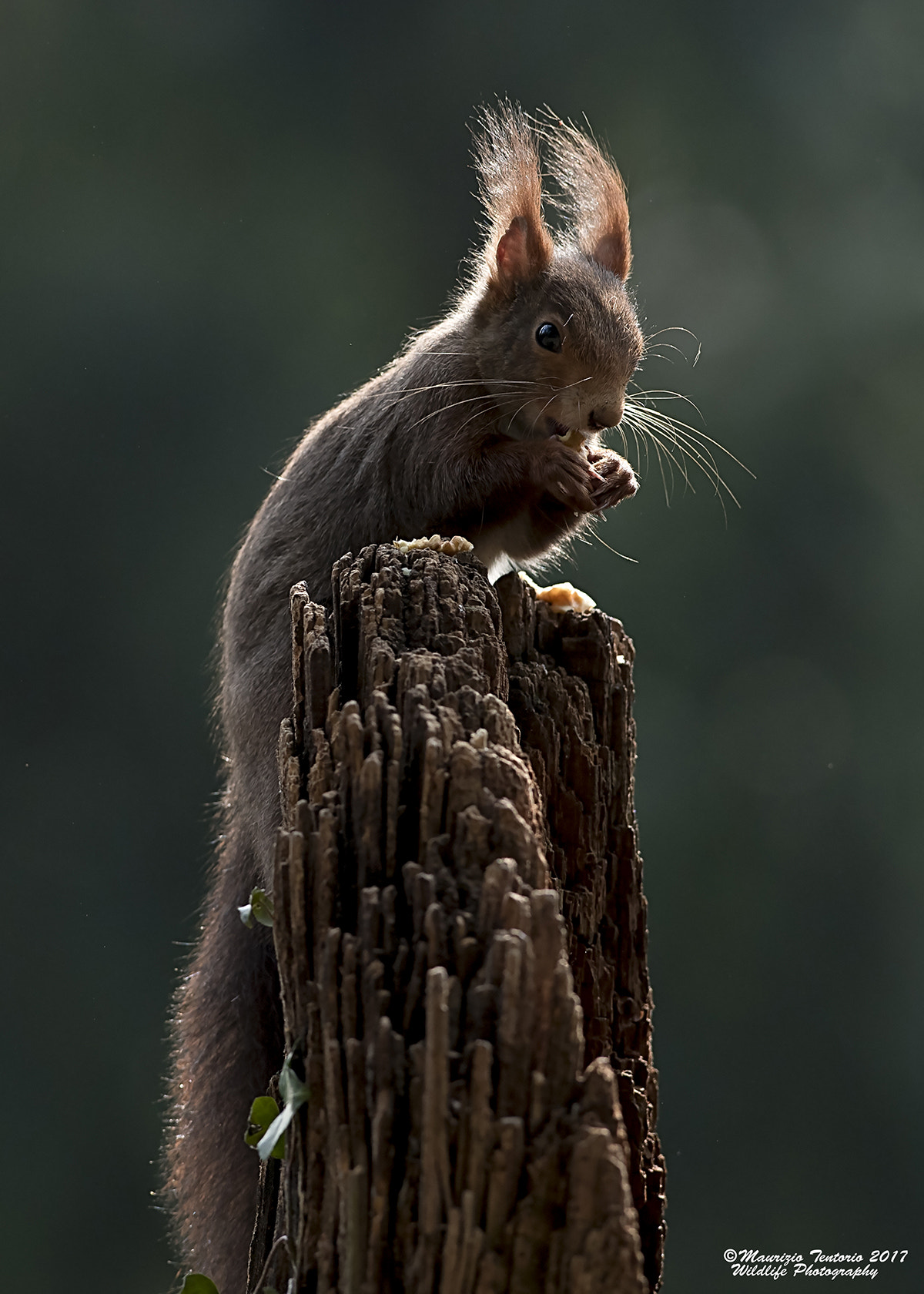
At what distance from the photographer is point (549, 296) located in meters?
2.48

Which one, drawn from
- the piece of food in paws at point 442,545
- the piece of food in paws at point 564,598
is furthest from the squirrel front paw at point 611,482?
the piece of food in paws at point 442,545

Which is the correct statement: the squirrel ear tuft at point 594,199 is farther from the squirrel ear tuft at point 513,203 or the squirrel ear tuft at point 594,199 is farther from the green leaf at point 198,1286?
the green leaf at point 198,1286

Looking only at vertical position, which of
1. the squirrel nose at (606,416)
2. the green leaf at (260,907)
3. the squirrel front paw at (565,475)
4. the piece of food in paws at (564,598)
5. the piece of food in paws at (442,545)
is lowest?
the green leaf at (260,907)

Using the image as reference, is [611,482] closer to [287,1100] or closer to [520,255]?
[520,255]

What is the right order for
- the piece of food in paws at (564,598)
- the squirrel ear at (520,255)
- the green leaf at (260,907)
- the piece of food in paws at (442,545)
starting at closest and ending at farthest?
1. the green leaf at (260,907)
2. the piece of food in paws at (442,545)
3. the piece of food in paws at (564,598)
4. the squirrel ear at (520,255)

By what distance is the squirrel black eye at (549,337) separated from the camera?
95.3 inches

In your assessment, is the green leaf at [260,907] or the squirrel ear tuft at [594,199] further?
the squirrel ear tuft at [594,199]

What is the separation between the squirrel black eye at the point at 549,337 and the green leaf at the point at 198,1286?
1.70 m

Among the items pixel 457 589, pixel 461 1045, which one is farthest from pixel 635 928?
pixel 461 1045

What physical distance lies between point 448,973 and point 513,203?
1.89 meters

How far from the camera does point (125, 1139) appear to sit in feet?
15.9

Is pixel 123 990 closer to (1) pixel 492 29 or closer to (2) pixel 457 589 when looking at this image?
(2) pixel 457 589

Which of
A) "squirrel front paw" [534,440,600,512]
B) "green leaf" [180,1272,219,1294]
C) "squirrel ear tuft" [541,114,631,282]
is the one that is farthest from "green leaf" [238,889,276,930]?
"squirrel ear tuft" [541,114,631,282]

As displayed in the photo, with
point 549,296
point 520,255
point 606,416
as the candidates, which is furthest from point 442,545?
point 520,255
